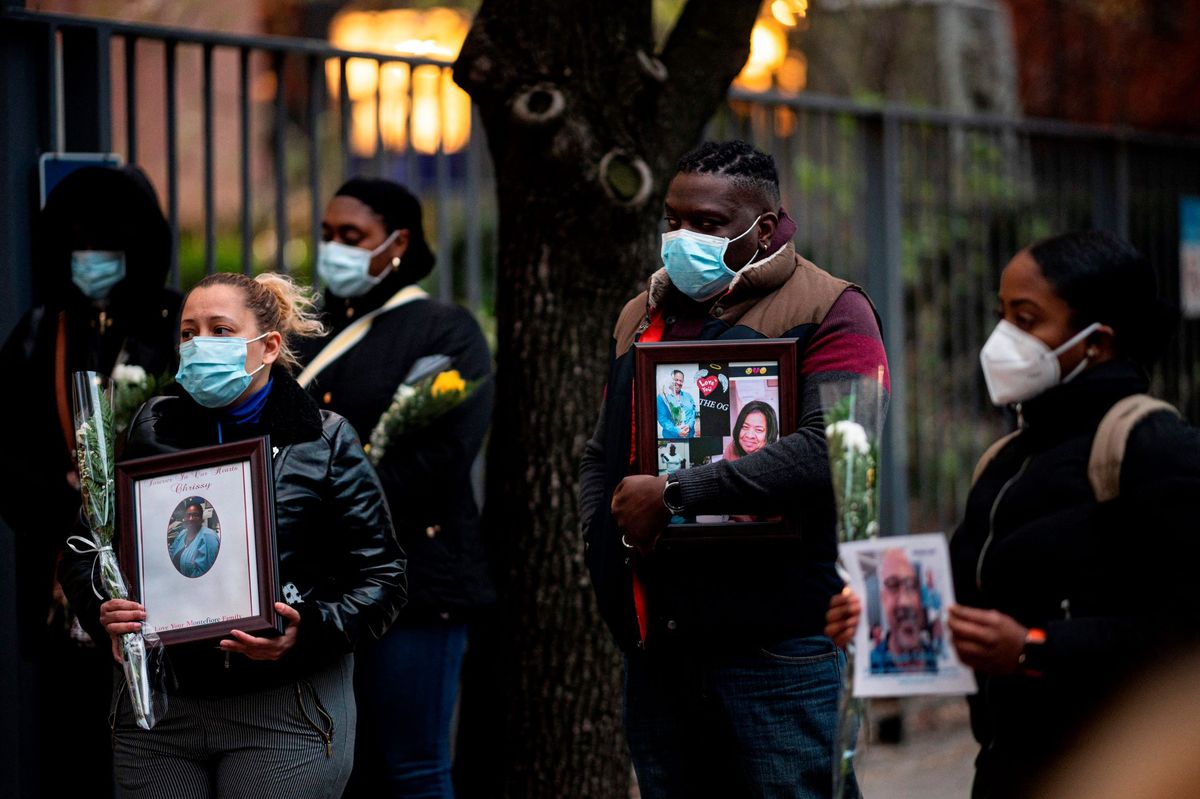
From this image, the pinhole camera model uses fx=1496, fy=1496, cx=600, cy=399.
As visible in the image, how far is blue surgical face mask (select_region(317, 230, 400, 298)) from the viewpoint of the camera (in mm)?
4738

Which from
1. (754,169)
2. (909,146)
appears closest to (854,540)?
(754,169)

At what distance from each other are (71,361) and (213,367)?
127 cm

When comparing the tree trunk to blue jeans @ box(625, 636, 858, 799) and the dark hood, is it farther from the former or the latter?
blue jeans @ box(625, 636, 858, 799)

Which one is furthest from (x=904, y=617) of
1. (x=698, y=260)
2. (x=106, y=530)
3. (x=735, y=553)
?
(x=106, y=530)

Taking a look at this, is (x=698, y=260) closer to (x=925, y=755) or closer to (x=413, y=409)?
(x=413, y=409)

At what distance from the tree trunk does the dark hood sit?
3.60ft

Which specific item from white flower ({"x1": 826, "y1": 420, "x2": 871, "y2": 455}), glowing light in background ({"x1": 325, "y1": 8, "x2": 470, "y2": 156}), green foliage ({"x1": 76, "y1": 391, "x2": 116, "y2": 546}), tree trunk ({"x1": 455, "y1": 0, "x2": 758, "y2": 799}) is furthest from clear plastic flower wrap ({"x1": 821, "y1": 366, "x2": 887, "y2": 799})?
glowing light in background ({"x1": 325, "y1": 8, "x2": 470, "y2": 156})

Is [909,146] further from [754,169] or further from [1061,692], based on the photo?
[1061,692]

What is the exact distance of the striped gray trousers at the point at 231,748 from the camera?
337 cm

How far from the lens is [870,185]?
7.51 meters

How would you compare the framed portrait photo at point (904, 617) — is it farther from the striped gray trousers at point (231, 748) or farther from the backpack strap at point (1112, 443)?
the striped gray trousers at point (231, 748)

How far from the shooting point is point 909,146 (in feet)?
25.1

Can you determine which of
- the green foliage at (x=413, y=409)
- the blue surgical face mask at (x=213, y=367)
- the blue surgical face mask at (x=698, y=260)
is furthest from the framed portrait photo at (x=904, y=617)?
the green foliage at (x=413, y=409)

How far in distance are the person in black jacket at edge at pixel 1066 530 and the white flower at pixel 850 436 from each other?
10.9 inches
